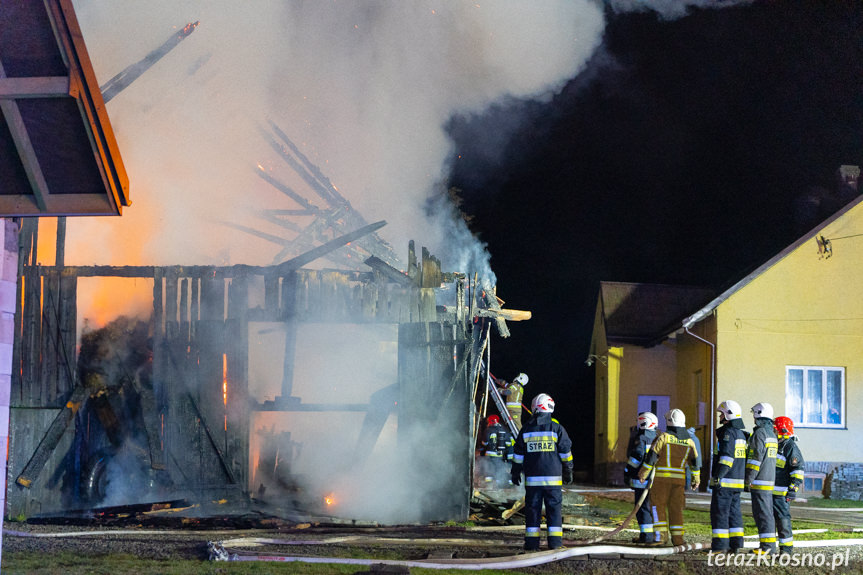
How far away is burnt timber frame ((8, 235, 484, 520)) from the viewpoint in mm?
12406

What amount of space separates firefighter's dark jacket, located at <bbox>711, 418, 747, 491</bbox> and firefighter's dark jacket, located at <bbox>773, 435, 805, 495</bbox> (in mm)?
740

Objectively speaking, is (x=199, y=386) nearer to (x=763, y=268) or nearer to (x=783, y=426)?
(x=783, y=426)

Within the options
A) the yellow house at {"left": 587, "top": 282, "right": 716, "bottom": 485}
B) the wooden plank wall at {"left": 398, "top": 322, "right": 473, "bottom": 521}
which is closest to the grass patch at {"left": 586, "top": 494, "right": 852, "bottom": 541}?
the wooden plank wall at {"left": 398, "top": 322, "right": 473, "bottom": 521}

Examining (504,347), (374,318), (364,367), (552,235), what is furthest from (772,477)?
(552,235)

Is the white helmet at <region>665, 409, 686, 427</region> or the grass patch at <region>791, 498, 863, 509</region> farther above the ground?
the white helmet at <region>665, 409, 686, 427</region>

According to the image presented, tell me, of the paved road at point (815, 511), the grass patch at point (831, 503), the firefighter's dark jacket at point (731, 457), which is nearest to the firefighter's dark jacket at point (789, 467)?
the firefighter's dark jacket at point (731, 457)

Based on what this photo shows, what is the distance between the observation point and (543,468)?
9766 millimetres

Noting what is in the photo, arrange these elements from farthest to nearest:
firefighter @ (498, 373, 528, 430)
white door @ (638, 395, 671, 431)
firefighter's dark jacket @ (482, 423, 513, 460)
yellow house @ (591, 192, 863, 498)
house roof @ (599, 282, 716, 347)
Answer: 1. house roof @ (599, 282, 716, 347)
2. white door @ (638, 395, 671, 431)
3. yellow house @ (591, 192, 863, 498)
4. firefighter @ (498, 373, 528, 430)
5. firefighter's dark jacket @ (482, 423, 513, 460)

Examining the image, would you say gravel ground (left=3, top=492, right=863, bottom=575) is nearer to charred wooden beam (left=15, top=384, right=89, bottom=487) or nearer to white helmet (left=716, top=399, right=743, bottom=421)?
charred wooden beam (left=15, top=384, right=89, bottom=487)

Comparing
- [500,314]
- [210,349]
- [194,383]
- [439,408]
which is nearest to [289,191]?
[500,314]

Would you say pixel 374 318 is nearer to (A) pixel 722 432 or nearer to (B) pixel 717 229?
(A) pixel 722 432

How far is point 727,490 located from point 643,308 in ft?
55.3

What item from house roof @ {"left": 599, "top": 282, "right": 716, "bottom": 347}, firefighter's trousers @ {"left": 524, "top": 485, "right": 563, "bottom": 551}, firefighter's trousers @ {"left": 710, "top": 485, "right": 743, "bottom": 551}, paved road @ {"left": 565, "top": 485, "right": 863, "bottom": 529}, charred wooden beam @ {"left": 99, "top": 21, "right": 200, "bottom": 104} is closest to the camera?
firefighter's trousers @ {"left": 524, "top": 485, "right": 563, "bottom": 551}

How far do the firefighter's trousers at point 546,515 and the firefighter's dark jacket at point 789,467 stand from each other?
2.80 m
